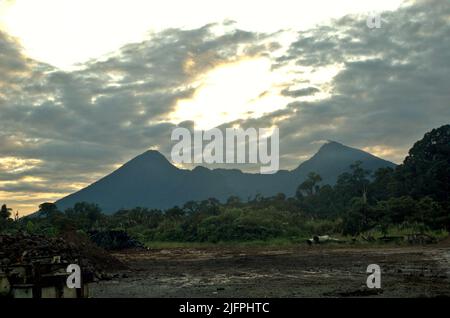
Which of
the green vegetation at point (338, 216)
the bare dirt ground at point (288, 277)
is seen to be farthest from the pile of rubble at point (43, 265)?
the green vegetation at point (338, 216)

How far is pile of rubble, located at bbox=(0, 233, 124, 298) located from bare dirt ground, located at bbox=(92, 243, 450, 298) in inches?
65.6

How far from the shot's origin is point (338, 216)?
5944 centimetres

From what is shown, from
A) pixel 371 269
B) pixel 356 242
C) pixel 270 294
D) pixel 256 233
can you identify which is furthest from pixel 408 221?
pixel 270 294

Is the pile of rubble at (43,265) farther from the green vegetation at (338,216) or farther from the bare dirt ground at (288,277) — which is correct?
the green vegetation at (338,216)

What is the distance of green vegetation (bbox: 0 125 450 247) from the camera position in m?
44.0

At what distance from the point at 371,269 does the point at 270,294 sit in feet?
26.0

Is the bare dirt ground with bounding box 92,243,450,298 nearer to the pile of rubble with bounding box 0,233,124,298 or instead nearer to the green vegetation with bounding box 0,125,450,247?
the pile of rubble with bounding box 0,233,124,298

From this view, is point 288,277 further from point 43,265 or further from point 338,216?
point 338,216

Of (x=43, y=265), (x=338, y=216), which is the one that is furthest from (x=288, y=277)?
(x=338, y=216)

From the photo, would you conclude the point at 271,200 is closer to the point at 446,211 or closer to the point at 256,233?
the point at 256,233

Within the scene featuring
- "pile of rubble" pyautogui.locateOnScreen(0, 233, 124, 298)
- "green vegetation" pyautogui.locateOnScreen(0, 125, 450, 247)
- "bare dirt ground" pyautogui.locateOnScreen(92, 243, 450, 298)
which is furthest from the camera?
"green vegetation" pyautogui.locateOnScreen(0, 125, 450, 247)

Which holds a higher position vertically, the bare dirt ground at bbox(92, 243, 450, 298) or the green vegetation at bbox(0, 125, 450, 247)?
the green vegetation at bbox(0, 125, 450, 247)

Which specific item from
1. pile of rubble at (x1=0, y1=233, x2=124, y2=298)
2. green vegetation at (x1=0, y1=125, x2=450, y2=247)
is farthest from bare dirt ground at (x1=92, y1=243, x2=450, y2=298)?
green vegetation at (x1=0, y1=125, x2=450, y2=247)

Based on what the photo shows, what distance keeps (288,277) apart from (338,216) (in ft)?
135
